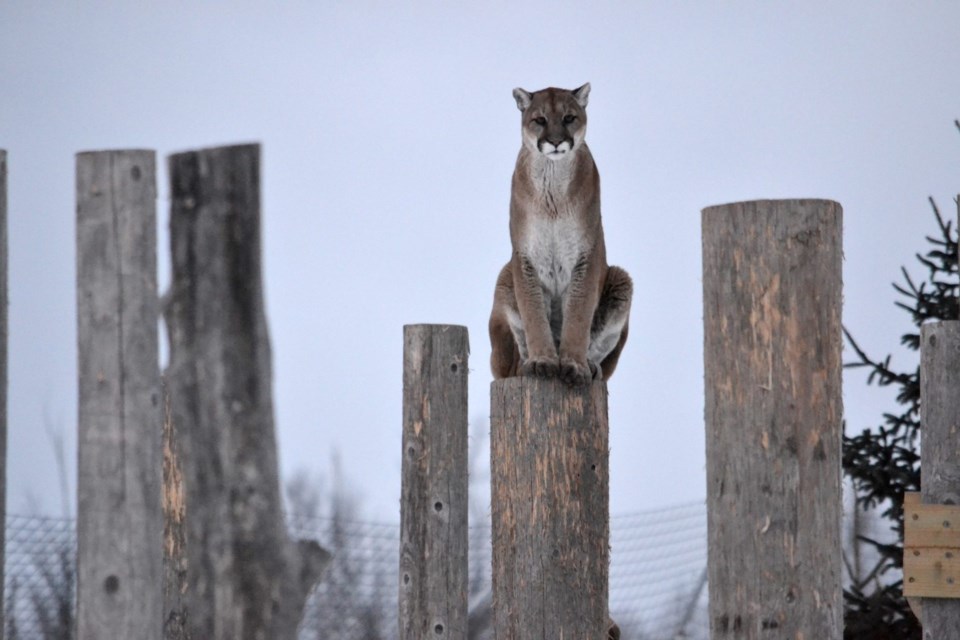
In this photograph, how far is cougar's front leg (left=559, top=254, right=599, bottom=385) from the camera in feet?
24.0

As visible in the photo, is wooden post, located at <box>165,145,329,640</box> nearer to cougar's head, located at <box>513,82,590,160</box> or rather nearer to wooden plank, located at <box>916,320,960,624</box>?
cougar's head, located at <box>513,82,590,160</box>

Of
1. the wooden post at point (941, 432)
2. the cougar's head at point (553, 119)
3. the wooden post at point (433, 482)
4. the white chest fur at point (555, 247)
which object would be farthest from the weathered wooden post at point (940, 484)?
the wooden post at point (433, 482)

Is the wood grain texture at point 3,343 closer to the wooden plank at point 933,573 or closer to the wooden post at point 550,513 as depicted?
the wooden post at point 550,513

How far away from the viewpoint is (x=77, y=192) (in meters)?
4.71

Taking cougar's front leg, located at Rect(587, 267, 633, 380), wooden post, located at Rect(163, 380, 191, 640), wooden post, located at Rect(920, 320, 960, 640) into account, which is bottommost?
wooden post, located at Rect(163, 380, 191, 640)

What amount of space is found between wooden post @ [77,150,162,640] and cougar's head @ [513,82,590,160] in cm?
337

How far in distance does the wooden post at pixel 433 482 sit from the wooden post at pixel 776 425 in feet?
10.2

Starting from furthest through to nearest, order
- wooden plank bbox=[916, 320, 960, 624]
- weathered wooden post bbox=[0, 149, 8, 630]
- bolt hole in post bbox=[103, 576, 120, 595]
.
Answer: wooden plank bbox=[916, 320, 960, 624] → weathered wooden post bbox=[0, 149, 8, 630] → bolt hole in post bbox=[103, 576, 120, 595]

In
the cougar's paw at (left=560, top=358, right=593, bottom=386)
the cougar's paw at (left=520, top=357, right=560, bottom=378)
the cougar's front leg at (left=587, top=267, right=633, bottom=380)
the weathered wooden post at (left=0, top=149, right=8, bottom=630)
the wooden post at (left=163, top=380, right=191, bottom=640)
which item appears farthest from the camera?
the cougar's front leg at (left=587, top=267, right=633, bottom=380)

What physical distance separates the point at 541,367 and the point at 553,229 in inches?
49.8

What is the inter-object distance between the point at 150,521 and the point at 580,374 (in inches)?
100

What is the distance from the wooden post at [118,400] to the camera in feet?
15.1

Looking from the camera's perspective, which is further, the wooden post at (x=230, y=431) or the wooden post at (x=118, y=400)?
the wooden post at (x=118, y=400)

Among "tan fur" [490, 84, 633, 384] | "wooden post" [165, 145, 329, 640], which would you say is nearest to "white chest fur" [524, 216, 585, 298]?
"tan fur" [490, 84, 633, 384]
